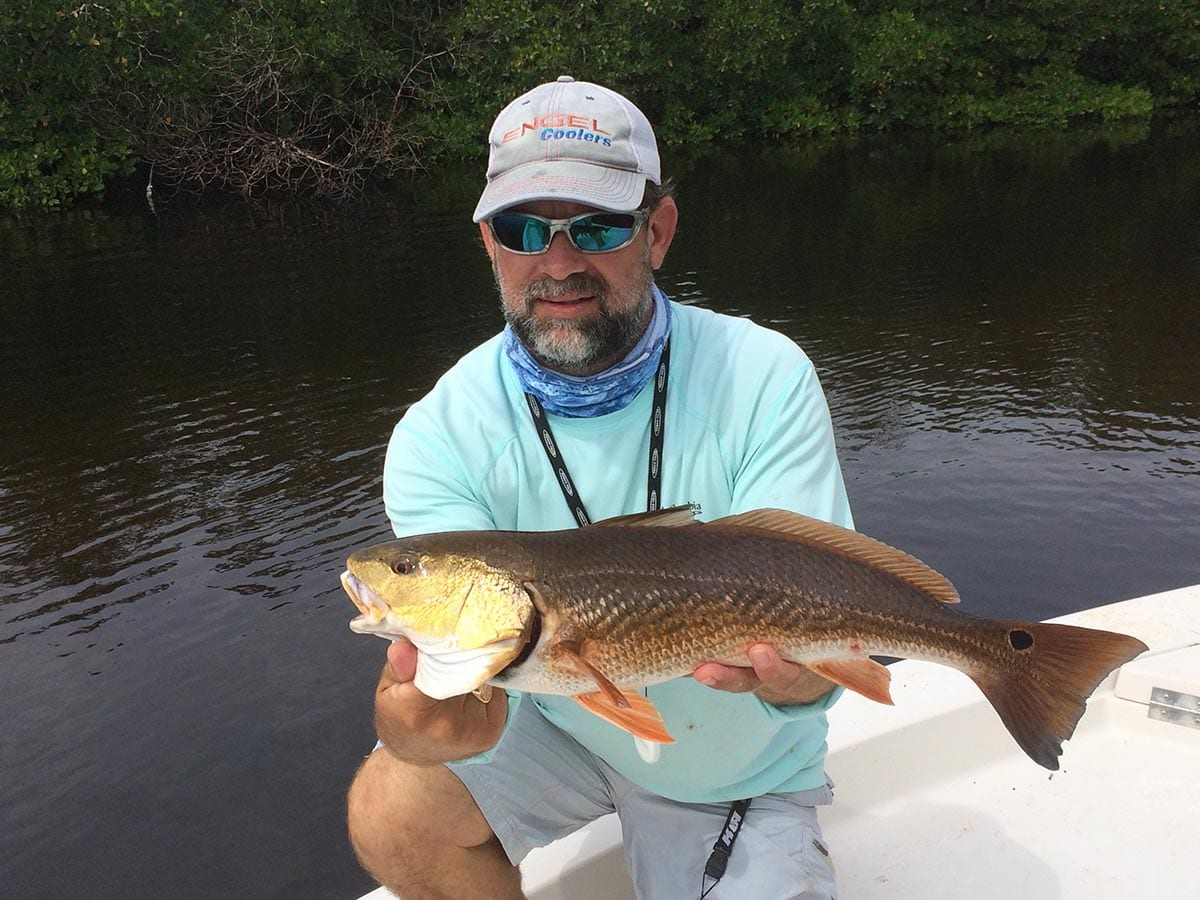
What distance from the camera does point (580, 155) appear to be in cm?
301

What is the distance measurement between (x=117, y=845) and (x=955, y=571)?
5.72 metres

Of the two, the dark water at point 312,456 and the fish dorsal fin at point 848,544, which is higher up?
the fish dorsal fin at point 848,544

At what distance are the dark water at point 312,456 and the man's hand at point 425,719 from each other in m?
2.95

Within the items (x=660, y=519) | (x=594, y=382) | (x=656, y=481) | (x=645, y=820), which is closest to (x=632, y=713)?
(x=660, y=519)

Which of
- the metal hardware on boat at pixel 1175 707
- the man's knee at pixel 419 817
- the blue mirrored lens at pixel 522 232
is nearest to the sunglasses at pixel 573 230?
the blue mirrored lens at pixel 522 232

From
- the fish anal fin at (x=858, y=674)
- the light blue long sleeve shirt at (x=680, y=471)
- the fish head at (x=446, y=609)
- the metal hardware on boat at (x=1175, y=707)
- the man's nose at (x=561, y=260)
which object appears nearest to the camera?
the fish head at (x=446, y=609)

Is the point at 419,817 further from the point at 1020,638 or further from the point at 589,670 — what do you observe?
the point at 1020,638

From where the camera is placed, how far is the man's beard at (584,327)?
3033 millimetres

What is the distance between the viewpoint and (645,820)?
313cm

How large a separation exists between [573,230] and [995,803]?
8.28 feet

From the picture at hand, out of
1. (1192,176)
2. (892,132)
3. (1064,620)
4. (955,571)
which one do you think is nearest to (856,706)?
(1064,620)

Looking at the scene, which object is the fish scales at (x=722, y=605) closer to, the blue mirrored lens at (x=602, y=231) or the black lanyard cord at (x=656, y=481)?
the black lanyard cord at (x=656, y=481)

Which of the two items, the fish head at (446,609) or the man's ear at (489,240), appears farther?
the man's ear at (489,240)

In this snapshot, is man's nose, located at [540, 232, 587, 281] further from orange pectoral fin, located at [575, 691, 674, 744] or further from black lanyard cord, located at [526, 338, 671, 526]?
orange pectoral fin, located at [575, 691, 674, 744]
